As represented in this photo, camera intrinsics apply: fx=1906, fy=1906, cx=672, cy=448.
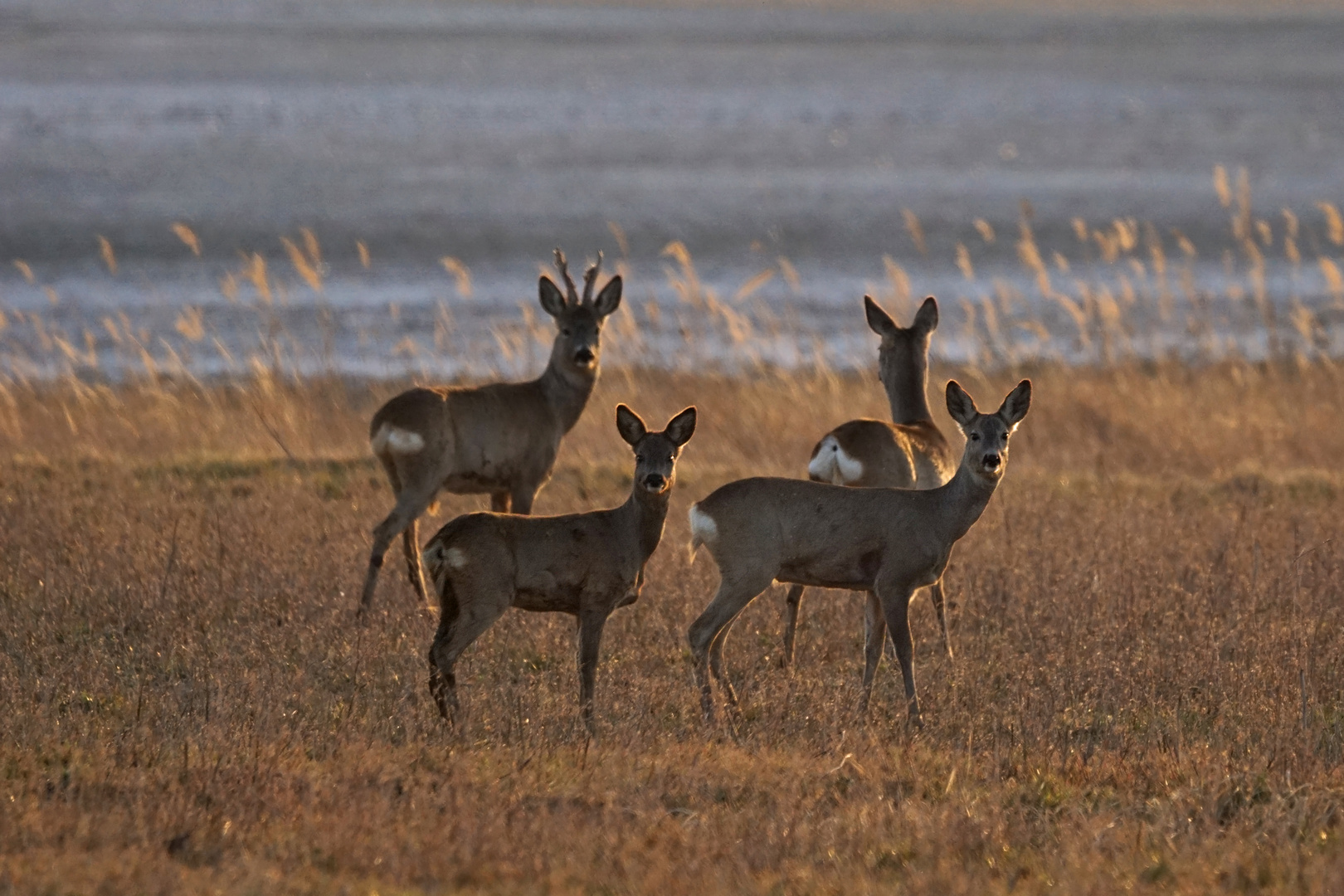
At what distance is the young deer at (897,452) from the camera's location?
9781mm

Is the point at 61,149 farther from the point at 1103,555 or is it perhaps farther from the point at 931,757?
the point at 931,757

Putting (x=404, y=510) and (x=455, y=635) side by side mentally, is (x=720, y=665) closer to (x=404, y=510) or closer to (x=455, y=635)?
(x=455, y=635)

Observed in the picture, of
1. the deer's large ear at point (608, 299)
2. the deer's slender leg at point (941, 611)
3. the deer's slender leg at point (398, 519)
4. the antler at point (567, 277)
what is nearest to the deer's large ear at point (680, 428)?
the deer's slender leg at point (941, 611)

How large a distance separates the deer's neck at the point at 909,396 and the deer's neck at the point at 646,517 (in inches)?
103

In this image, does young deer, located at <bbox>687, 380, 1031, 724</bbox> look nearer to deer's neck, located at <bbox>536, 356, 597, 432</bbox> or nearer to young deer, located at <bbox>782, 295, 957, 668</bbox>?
young deer, located at <bbox>782, 295, 957, 668</bbox>

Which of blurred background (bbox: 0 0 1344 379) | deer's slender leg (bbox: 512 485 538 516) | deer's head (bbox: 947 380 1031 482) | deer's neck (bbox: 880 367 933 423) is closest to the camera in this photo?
deer's head (bbox: 947 380 1031 482)

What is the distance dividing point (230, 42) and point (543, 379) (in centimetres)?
8892

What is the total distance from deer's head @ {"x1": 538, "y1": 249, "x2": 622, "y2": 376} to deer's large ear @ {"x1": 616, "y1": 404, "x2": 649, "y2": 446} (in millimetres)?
2954

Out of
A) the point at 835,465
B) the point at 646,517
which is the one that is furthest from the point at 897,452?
the point at 646,517

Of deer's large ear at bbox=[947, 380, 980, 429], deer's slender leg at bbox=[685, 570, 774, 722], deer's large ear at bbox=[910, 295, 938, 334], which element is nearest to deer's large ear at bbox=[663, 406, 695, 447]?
deer's slender leg at bbox=[685, 570, 774, 722]

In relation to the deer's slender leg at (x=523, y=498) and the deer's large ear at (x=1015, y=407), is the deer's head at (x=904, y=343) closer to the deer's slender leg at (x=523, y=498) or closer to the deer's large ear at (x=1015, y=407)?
the deer's large ear at (x=1015, y=407)

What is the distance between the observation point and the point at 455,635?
8.03m

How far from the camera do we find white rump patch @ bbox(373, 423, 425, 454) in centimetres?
1036

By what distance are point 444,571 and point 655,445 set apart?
1.11m
